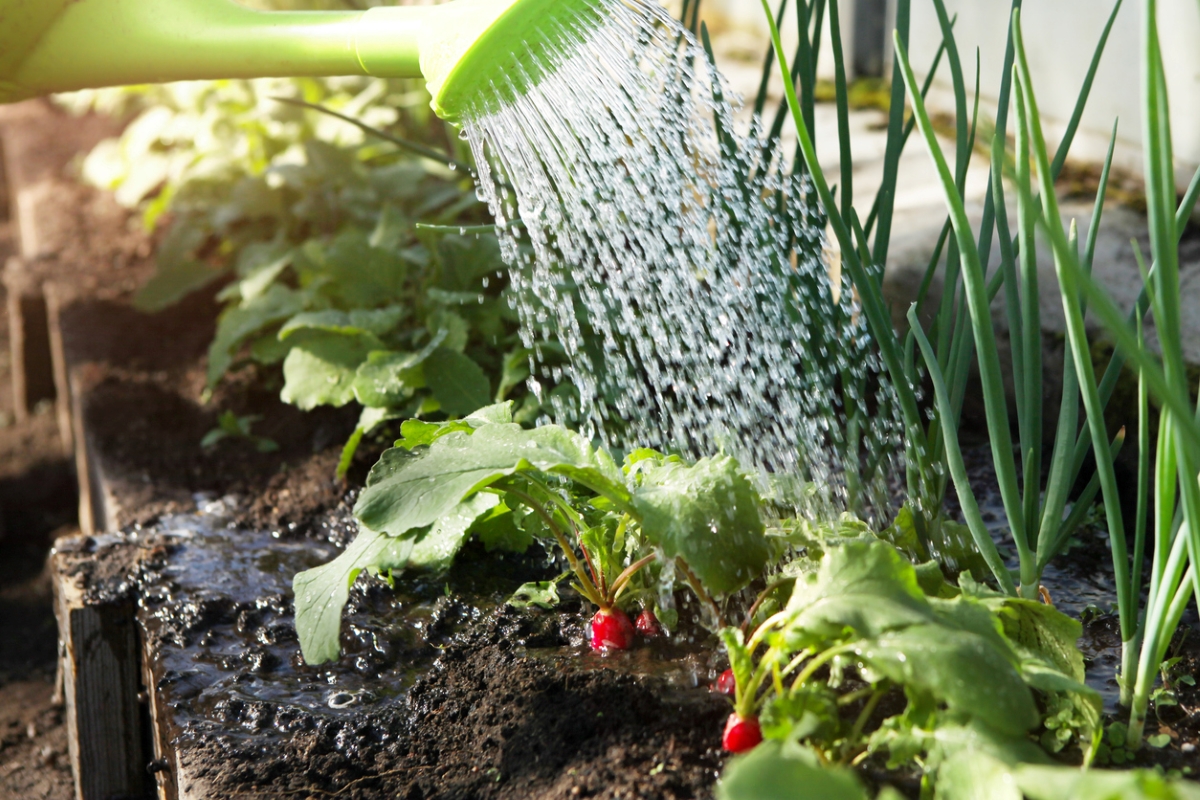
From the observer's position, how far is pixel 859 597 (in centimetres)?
102

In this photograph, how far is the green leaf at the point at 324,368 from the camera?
2.02 metres

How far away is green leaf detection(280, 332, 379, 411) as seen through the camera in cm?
202

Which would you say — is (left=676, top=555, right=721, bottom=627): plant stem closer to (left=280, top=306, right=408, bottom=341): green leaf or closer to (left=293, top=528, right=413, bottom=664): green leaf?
(left=293, top=528, right=413, bottom=664): green leaf

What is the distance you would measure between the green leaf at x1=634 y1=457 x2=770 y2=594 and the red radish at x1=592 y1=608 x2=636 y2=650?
0.77 ft

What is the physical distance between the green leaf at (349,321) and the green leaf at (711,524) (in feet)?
3.35

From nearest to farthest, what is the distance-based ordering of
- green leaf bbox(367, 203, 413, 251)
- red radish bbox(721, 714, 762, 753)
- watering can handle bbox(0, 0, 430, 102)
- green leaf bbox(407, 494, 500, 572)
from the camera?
red radish bbox(721, 714, 762, 753)
watering can handle bbox(0, 0, 430, 102)
green leaf bbox(407, 494, 500, 572)
green leaf bbox(367, 203, 413, 251)

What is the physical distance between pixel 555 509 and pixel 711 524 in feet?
1.25

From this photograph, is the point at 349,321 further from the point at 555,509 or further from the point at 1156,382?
the point at 1156,382

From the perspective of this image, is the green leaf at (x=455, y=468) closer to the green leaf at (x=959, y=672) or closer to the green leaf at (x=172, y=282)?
the green leaf at (x=959, y=672)

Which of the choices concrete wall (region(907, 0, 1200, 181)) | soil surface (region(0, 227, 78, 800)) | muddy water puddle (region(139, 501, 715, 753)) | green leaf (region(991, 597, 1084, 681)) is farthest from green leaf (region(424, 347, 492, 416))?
concrete wall (region(907, 0, 1200, 181))

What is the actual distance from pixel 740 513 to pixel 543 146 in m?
0.56

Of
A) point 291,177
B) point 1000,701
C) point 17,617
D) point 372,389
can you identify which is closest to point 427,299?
point 372,389

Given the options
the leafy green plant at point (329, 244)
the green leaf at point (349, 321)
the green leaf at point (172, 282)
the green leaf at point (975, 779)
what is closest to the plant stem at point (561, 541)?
the leafy green plant at point (329, 244)

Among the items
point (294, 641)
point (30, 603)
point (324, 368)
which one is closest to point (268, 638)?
point (294, 641)
